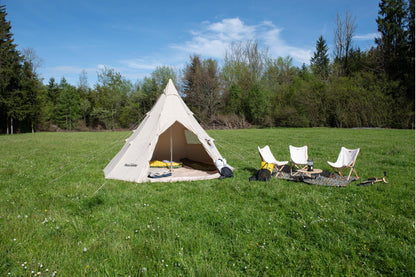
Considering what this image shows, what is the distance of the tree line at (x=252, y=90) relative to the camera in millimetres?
20781

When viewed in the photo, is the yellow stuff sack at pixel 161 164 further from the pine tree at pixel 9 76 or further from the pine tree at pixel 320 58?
the pine tree at pixel 320 58

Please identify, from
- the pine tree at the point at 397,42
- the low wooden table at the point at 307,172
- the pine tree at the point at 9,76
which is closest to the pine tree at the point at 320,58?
the pine tree at the point at 397,42

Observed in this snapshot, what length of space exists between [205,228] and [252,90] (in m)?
24.1

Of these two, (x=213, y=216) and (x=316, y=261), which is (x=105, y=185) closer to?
(x=213, y=216)

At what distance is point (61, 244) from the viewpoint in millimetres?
2816

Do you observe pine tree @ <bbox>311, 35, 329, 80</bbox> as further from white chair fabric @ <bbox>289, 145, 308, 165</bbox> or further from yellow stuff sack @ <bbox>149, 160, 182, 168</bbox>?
yellow stuff sack @ <bbox>149, 160, 182, 168</bbox>

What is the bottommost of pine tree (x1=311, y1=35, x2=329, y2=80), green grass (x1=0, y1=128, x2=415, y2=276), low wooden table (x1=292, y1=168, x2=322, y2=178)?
green grass (x1=0, y1=128, x2=415, y2=276)

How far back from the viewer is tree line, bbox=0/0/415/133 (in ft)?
68.2

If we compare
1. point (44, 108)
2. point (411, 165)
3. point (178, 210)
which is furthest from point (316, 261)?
point (44, 108)

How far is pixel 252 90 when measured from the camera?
85.6 feet

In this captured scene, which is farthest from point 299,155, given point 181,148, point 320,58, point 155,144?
point 320,58

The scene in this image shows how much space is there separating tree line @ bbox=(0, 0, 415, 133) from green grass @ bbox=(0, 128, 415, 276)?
18.5m

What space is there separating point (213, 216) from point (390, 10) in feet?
94.9

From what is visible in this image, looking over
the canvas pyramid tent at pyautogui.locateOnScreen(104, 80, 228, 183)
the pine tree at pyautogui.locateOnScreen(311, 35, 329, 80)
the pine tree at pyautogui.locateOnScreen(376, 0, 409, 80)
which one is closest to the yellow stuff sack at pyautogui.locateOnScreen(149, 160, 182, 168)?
the canvas pyramid tent at pyautogui.locateOnScreen(104, 80, 228, 183)
